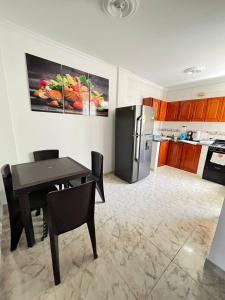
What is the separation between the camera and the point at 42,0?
135 cm

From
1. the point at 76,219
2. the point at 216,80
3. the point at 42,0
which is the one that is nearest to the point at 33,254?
the point at 76,219

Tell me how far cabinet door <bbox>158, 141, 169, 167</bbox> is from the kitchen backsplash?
2.61ft

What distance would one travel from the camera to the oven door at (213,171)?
9.61 feet

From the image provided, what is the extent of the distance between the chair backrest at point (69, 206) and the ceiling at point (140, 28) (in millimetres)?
1919

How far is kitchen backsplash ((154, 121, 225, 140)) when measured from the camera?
3537mm

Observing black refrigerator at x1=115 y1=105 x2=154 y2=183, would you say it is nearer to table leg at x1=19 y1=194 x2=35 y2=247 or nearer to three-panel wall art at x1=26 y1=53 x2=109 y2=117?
three-panel wall art at x1=26 y1=53 x2=109 y2=117

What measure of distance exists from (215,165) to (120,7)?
3.40 m

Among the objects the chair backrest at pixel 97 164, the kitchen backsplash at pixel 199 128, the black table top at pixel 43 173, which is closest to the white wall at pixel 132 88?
the kitchen backsplash at pixel 199 128

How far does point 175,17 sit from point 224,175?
3107mm

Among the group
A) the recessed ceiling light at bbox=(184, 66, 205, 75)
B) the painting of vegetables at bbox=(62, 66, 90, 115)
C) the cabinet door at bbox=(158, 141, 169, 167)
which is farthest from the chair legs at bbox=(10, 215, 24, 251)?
the recessed ceiling light at bbox=(184, 66, 205, 75)

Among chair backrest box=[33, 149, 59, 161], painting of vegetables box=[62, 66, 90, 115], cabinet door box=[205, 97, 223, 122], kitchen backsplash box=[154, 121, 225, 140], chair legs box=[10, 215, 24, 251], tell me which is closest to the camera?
chair legs box=[10, 215, 24, 251]

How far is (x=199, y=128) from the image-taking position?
3879 millimetres

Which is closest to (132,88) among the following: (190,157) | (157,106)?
(157,106)

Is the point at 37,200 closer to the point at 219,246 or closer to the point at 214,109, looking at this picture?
the point at 219,246
